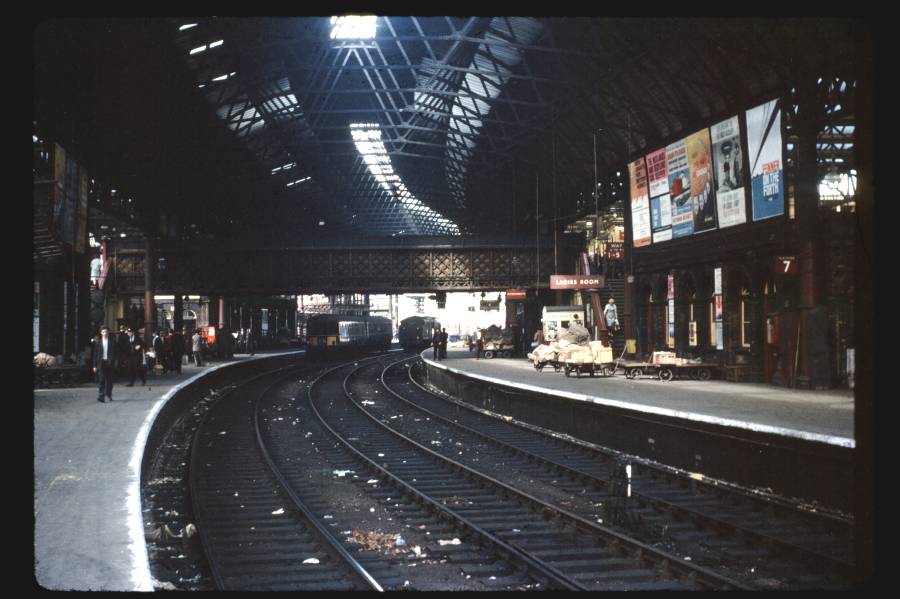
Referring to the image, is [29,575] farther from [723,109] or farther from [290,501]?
[723,109]

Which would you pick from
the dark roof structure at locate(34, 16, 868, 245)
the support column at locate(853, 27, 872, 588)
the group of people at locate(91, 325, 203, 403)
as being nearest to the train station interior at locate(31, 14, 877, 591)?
the support column at locate(853, 27, 872, 588)

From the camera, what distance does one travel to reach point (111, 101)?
2483cm

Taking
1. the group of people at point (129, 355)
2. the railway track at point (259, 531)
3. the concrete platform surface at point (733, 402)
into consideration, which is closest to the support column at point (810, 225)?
the concrete platform surface at point (733, 402)

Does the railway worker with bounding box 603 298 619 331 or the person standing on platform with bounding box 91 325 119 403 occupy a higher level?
the railway worker with bounding box 603 298 619 331

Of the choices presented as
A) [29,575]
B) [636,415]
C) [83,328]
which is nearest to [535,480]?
[636,415]

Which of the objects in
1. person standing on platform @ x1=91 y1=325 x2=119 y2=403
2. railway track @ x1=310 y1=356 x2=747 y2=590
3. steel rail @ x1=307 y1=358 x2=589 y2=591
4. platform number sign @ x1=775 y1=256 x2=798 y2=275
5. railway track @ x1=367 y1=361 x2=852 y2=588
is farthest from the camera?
platform number sign @ x1=775 y1=256 x2=798 y2=275

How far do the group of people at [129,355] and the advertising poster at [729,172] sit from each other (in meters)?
15.9

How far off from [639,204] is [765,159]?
298 inches

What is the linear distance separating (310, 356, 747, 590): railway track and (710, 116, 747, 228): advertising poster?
11498 mm

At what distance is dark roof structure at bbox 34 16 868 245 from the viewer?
20.0 metres

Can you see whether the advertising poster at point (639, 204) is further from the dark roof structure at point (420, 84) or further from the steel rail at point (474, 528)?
the steel rail at point (474, 528)

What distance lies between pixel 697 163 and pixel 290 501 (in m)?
17.2

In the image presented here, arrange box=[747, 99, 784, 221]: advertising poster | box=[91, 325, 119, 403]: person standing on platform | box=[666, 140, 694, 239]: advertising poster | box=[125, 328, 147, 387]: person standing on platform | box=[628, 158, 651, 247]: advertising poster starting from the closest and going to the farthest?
1. box=[91, 325, 119, 403]: person standing on platform
2. box=[747, 99, 784, 221]: advertising poster
3. box=[125, 328, 147, 387]: person standing on platform
4. box=[666, 140, 694, 239]: advertising poster
5. box=[628, 158, 651, 247]: advertising poster

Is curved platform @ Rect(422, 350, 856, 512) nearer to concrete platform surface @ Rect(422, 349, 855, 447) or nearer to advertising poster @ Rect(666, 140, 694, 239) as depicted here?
concrete platform surface @ Rect(422, 349, 855, 447)
